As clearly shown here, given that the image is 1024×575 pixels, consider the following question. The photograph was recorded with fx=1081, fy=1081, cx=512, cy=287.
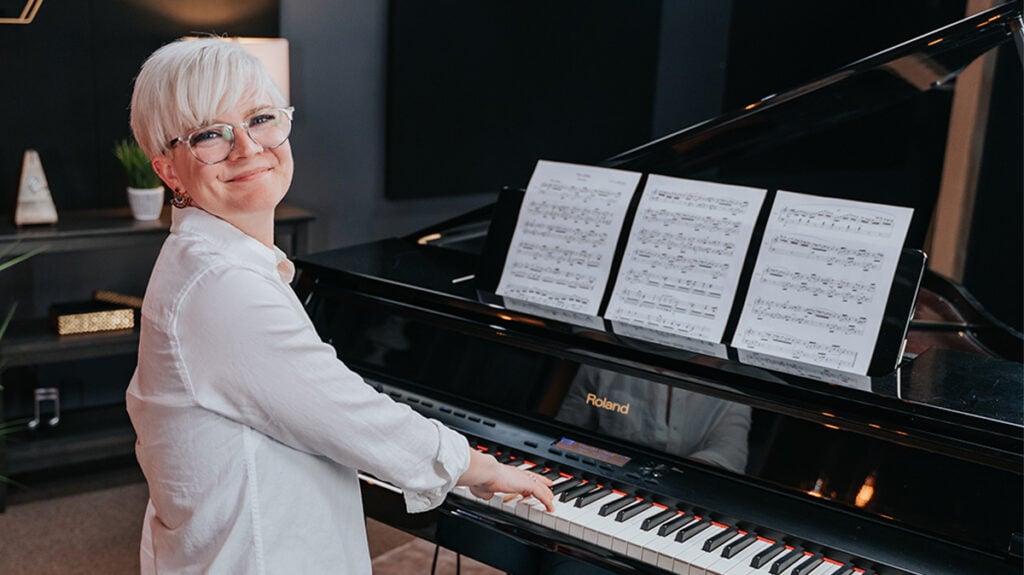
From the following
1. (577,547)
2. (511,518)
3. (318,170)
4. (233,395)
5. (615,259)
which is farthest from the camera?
(318,170)

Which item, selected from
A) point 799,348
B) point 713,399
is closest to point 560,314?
point 713,399

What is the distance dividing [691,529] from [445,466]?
1.81 feet

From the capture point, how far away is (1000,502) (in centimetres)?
167

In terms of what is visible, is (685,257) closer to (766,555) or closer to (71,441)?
(766,555)

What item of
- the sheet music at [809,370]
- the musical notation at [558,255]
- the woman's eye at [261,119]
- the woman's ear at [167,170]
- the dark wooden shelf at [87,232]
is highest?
the woman's eye at [261,119]

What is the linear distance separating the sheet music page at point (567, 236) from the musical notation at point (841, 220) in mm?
364

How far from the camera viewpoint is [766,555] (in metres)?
1.74

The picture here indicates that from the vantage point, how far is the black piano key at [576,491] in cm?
194

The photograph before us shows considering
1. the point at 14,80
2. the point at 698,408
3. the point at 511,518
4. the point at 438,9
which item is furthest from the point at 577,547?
the point at 438,9

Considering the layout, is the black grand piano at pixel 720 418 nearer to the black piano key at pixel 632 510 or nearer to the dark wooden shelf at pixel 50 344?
the black piano key at pixel 632 510

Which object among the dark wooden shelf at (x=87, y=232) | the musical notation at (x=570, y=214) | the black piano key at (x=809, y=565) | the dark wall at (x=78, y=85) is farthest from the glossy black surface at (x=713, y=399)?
the dark wall at (x=78, y=85)

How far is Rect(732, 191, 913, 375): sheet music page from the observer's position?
187cm

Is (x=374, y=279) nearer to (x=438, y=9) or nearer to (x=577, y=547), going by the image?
(x=577, y=547)

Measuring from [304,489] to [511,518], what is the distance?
63 cm
